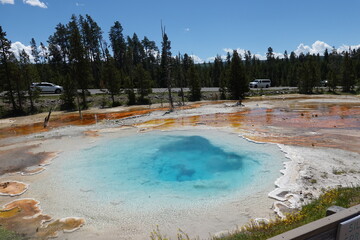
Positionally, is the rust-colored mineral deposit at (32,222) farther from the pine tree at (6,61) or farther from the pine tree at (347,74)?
the pine tree at (347,74)

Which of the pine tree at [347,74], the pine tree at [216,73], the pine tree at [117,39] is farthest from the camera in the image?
the pine tree at [216,73]

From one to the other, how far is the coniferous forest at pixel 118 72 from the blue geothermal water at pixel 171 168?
584 inches

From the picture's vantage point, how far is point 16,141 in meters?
16.2

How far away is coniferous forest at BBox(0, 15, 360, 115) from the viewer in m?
30.0

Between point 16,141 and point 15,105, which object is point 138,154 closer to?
point 16,141

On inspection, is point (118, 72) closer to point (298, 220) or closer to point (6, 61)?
point (6, 61)

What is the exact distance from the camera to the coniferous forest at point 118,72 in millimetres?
29984

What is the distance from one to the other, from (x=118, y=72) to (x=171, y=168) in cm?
2969

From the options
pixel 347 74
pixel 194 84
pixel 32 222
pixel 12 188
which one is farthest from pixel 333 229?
pixel 347 74

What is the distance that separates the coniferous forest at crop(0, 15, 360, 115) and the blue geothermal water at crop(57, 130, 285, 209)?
14.8 meters

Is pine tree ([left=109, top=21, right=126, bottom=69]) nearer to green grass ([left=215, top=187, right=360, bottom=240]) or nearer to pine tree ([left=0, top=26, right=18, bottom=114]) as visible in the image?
pine tree ([left=0, top=26, right=18, bottom=114])

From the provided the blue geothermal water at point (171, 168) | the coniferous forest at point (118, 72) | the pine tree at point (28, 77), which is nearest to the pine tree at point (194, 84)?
the coniferous forest at point (118, 72)

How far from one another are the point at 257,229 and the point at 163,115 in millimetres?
20121

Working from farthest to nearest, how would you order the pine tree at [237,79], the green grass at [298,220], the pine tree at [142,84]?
the pine tree at [237,79] < the pine tree at [142,84] < the green grass at [298,220]
